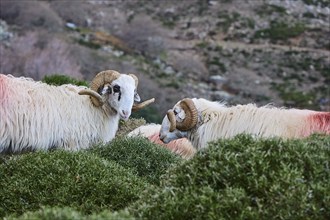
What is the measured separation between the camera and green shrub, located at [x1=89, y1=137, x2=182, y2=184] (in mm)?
11367

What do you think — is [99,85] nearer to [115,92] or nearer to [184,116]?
[115,92]

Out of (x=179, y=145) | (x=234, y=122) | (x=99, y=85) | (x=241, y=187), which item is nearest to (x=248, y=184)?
(x=241, y=187)

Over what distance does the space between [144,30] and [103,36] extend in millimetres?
4897

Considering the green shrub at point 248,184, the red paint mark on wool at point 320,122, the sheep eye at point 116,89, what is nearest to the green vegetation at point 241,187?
the green shrub at point 248,184

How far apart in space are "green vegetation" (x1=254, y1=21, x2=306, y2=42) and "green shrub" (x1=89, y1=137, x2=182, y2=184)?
60.8 meters

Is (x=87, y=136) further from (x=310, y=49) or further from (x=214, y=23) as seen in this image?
(x=214, y=23)

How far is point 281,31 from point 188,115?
200ft

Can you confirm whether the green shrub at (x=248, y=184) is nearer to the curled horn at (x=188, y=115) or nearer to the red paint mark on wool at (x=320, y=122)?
the red paint mark on wool at (x=320, y=122)

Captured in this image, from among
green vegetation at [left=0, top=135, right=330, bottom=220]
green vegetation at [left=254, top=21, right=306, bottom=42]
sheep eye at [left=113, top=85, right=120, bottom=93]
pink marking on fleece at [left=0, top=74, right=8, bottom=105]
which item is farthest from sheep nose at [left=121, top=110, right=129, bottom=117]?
green vegetation at [left=254, top=21, right=306, bottom=42]

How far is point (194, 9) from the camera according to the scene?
7894 centimetres

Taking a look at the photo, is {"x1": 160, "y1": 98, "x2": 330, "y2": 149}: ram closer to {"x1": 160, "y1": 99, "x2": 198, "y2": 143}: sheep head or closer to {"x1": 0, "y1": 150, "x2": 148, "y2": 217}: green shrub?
{"x1": 160, "y1": 99, "x2": 198, "y2": 143}: sheep head

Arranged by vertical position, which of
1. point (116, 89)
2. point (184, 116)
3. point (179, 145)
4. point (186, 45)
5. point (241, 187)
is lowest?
point (186, 45)

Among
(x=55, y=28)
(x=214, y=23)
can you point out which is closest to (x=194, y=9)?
(x=214, y=23)

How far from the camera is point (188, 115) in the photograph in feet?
42.7
